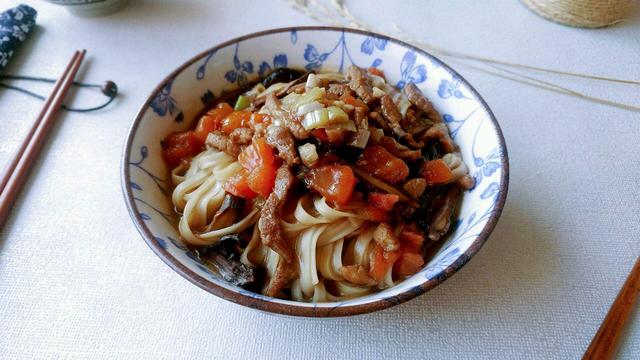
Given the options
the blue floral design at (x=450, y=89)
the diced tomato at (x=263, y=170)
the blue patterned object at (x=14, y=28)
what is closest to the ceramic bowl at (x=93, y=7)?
the blue patterned object at (x=14, y=28)

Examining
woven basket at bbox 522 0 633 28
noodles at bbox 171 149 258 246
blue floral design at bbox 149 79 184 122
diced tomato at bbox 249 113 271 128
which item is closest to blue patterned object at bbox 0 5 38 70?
blue floral design at bbox 149 79 184 122

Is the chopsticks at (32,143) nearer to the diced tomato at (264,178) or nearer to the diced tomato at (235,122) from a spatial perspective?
the diced tomato at (235,122)

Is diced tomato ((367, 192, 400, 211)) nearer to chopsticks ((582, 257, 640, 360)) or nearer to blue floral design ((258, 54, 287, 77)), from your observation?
chopsticks ((582, 257, 640, 360))

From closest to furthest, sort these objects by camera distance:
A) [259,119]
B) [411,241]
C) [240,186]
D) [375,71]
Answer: [411,241] → [240,186] → [259,119] → [375,71]

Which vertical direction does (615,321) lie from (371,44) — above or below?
below

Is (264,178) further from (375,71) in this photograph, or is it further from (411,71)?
(411,71)

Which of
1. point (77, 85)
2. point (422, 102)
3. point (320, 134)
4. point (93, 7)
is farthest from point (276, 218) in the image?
point (93, 7)

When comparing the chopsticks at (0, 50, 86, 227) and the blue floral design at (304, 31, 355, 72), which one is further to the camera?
the blue floral design at (304, 31, 355, 72)

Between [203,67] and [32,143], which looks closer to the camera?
[203,67]
